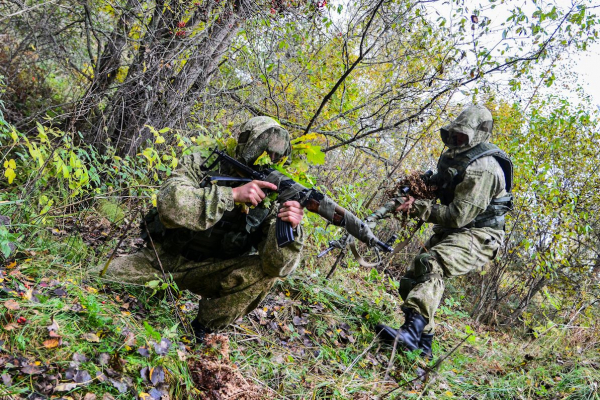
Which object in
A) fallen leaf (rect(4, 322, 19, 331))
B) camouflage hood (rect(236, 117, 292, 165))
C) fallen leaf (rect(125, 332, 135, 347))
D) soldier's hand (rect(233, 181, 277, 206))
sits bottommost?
fallen leaf (rect(4, 322, 19, 331))

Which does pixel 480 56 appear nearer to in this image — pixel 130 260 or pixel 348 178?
pixel 348 178

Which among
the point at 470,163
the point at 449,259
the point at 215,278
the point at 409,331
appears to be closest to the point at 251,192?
the point at 215,278

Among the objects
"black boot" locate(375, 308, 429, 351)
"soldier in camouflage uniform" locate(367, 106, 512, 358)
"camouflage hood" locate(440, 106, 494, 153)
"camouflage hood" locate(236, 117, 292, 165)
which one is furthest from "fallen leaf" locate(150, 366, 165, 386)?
"camouflage hood" locate(440, 106, 494, 153)

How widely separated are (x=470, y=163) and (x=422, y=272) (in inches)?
44.7

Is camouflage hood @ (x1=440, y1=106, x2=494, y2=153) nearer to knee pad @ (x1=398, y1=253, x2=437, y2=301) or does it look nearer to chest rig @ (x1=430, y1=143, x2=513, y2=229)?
chest rig @ (x1=430, y1=143, x2=513, y2=229)

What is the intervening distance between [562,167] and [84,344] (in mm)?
7965

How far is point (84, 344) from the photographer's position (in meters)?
1.80

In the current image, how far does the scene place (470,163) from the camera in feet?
12.5

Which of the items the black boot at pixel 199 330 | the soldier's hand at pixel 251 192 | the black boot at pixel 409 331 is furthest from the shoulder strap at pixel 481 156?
the black boot at pixel 199 330

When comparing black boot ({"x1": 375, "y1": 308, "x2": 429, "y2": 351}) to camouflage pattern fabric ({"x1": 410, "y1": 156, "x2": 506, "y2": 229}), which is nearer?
black boot ({"x1": 375, "y1": 308, "x2": 429, "y2": 351})

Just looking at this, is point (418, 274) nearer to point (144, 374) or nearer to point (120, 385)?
point (144, 374)

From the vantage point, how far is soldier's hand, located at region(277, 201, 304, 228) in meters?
2.46

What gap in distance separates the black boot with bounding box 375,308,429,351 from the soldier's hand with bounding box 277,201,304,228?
4.58 feet

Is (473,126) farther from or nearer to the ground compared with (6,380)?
farther from the ground
